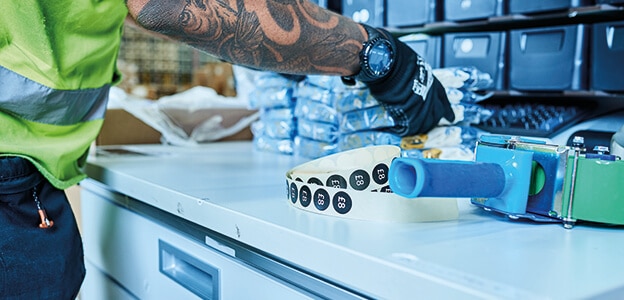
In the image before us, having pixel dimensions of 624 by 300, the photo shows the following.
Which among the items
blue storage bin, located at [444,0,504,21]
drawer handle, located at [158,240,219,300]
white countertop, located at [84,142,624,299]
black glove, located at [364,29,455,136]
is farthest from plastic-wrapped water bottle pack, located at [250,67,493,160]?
drawer handle, located at [158,240,219,300]

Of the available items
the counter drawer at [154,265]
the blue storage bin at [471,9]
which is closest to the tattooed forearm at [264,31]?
the counter drawer at [154,265]

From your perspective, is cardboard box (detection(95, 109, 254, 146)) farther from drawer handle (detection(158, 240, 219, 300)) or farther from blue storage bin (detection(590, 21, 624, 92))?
blue storage bin (detection(590, 21, 624, 92))

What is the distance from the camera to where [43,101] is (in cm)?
78

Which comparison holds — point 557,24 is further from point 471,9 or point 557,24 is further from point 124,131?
point 124,131

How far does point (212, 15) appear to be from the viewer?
0.74 m

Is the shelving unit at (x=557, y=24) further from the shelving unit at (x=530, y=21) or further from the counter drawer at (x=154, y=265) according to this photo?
the counter drawer at (x=154, y=265)

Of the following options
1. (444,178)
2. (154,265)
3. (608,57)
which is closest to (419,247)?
(444,178)

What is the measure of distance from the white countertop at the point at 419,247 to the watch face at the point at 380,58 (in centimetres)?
23

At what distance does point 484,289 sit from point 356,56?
0.51 meters

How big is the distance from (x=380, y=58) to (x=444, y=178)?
372 millimetres

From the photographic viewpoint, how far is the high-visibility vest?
0.74m

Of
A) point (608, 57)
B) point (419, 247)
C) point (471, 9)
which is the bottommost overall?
point (419, 247)

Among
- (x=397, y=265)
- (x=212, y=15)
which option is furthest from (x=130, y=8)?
(x=397, y=265)

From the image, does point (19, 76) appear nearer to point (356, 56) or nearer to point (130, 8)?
point (130, 8)
